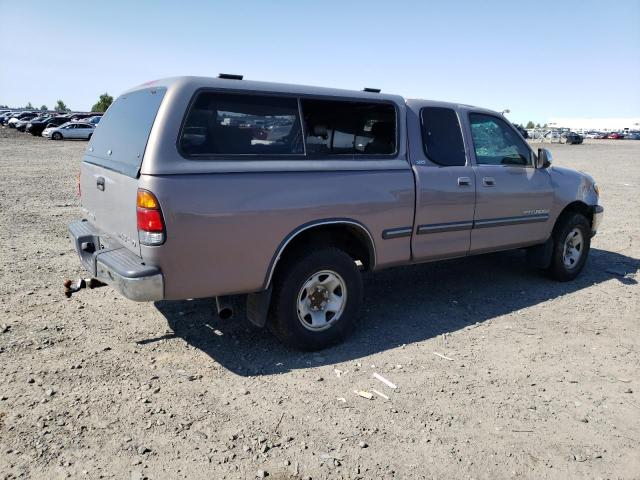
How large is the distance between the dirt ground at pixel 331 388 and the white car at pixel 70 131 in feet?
116

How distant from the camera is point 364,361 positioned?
4098mm

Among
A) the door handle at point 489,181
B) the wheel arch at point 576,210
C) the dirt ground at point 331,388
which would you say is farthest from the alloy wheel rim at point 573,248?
the door handle at point 489,181

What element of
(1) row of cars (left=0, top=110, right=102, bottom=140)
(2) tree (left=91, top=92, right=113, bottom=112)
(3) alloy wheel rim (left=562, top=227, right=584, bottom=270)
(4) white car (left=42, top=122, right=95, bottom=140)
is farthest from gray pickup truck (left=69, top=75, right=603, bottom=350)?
(2) tree (left=91, top=92, right=113, bottom=112)

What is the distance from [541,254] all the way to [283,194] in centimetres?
376

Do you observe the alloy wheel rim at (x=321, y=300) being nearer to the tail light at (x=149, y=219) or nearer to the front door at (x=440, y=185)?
the front door at (x=440, y=185)

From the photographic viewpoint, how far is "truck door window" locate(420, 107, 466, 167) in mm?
4828

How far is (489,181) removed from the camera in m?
5.21

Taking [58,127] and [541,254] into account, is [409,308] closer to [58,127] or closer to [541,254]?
[541,254]

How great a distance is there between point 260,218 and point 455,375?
6.17 ft

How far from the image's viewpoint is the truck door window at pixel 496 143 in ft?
17.3

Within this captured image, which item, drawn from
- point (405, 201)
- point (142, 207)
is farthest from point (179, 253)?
point (405, 201)

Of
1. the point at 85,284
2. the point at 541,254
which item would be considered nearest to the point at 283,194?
the point at 85,284

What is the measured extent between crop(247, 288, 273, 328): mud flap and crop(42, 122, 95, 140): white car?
122 ft

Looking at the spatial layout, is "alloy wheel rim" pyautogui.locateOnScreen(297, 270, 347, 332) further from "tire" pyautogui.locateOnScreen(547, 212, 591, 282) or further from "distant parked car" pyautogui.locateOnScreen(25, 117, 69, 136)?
"distant parked car" pyautogui.locateOnScreen(25, 117, 69, 136)
